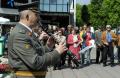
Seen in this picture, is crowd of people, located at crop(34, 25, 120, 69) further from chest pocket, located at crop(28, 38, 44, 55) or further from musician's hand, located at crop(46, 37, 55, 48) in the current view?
chest pocket, located at crop(28, 38, 44, 55)

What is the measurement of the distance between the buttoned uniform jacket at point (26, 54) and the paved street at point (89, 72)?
9552mm

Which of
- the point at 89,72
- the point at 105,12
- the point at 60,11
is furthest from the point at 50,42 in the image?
the point at 105,12

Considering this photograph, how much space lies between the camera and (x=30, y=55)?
424 cm

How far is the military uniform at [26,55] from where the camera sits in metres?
4.25

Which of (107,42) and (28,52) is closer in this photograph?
(28,52)

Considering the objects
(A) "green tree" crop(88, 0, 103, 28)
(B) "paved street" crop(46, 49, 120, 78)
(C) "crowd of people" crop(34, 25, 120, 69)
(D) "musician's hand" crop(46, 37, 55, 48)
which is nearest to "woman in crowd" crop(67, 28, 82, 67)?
(C) "crowd of people" crop(34, 25, 120, 69)

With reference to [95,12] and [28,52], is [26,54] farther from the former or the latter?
[95,12]

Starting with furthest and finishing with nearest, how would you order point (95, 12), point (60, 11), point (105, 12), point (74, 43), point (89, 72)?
point (95, 12) < point (105, 12) < point (60, 11) < point (74, 43) < point (89, 72)

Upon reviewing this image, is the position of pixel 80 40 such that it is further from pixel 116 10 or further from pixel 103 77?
pixel 116 10

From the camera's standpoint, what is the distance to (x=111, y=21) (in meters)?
57.8

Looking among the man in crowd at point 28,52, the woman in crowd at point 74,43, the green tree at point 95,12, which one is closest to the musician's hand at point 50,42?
the man in crowd at point 28,52

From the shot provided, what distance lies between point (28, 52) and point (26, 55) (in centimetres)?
4

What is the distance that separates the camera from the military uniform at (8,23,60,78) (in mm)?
4250

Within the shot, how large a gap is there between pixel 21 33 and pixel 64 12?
185ft
